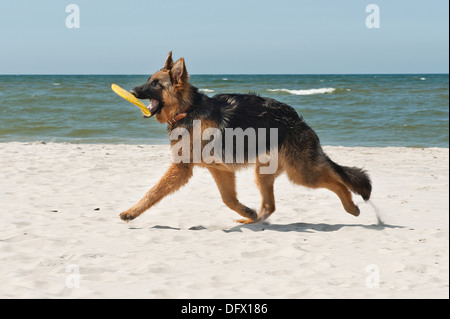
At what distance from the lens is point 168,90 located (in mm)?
5949

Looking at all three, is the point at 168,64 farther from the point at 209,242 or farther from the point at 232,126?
the point at 209,242

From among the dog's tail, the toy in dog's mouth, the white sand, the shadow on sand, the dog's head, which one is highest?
the dog's head

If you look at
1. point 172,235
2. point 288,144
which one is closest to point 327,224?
point 288,144

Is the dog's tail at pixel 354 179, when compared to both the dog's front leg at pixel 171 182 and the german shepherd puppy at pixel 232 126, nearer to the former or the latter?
the german shepherd puppy at pixel 232 126

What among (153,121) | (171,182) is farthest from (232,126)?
(153,121)

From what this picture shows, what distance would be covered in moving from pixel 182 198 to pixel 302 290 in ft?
13.5

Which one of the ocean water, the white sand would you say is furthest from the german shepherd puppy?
the ocean water

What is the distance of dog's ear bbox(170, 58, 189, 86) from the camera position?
19.2ft

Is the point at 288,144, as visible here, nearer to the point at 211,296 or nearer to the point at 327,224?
the point at 327,224

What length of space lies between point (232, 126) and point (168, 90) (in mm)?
782

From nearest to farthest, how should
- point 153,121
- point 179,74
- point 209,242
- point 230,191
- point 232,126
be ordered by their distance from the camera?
point 209,242
point 179,74
point 232,126
point 230,191
point 153,121

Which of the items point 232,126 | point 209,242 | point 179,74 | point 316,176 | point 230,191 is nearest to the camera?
point 209,242

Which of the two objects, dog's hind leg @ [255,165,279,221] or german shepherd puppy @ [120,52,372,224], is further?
dog's hind leg @ [255,165,279,221]

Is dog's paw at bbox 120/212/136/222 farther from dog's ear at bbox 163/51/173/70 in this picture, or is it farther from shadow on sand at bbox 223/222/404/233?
dog's ear at bbox 163/51/173/70
